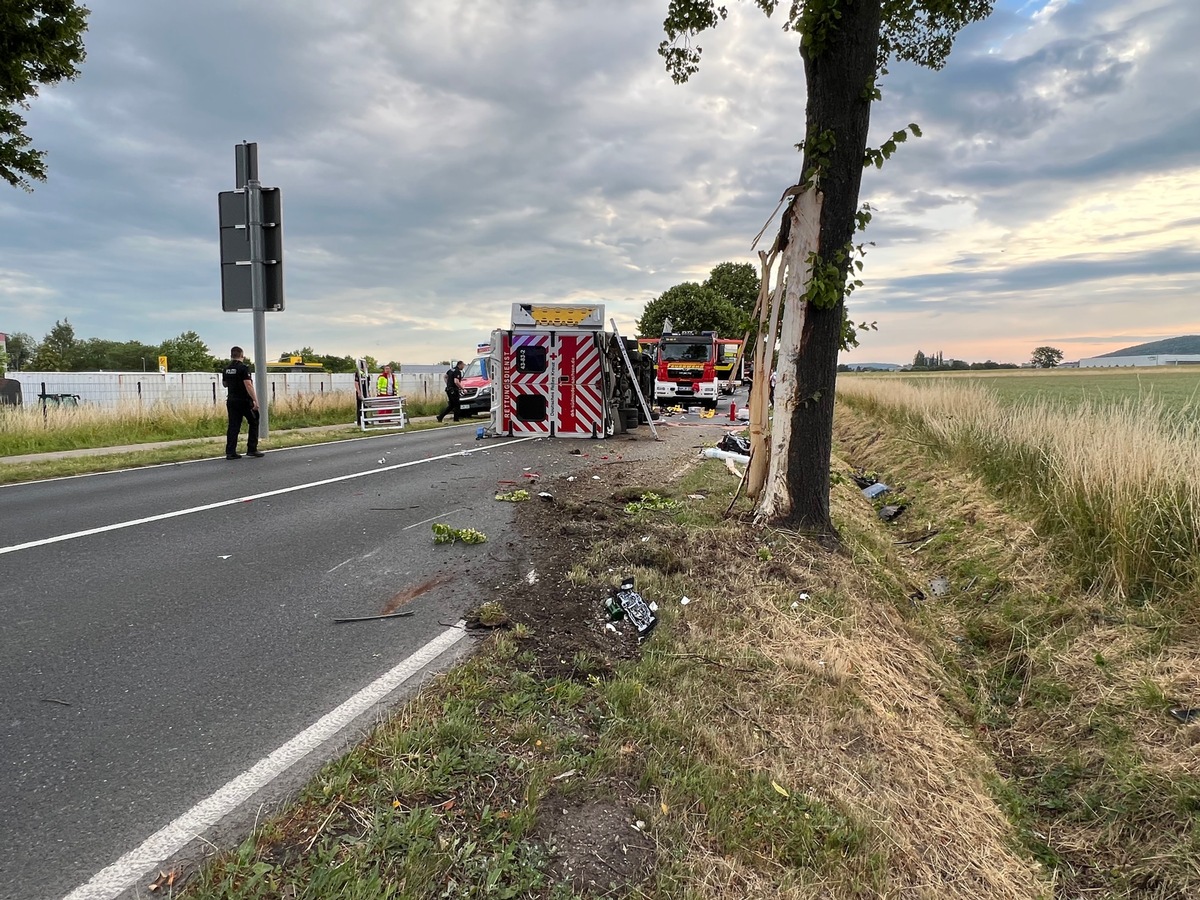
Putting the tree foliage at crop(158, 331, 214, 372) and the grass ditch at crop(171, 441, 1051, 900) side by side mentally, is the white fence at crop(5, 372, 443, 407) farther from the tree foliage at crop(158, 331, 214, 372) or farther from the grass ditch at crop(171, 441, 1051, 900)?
the tree foliage at crop(158, 331, 214, 372)

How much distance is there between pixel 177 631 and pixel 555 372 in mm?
11545

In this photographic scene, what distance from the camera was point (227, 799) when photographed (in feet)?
7.89

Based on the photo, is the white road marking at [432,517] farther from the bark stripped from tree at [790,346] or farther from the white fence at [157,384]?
the white fence at [157,384]

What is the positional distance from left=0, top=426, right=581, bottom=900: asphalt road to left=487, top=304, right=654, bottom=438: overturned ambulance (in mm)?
6769

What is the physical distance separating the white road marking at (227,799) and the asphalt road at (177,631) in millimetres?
44

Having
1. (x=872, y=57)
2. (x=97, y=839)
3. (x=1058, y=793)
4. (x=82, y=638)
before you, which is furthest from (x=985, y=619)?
(x=82, y=638)

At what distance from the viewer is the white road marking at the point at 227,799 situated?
2.03 meters

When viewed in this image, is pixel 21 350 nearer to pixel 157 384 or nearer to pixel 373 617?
pixel 157 384

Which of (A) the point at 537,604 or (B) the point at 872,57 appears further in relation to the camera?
(B) the point at 872,57

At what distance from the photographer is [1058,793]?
146 inches

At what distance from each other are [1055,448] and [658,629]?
5.84 meters

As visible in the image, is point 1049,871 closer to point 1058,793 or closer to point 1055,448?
point 1058,793

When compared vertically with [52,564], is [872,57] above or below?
above

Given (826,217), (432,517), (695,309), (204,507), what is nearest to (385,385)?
(204,507)
